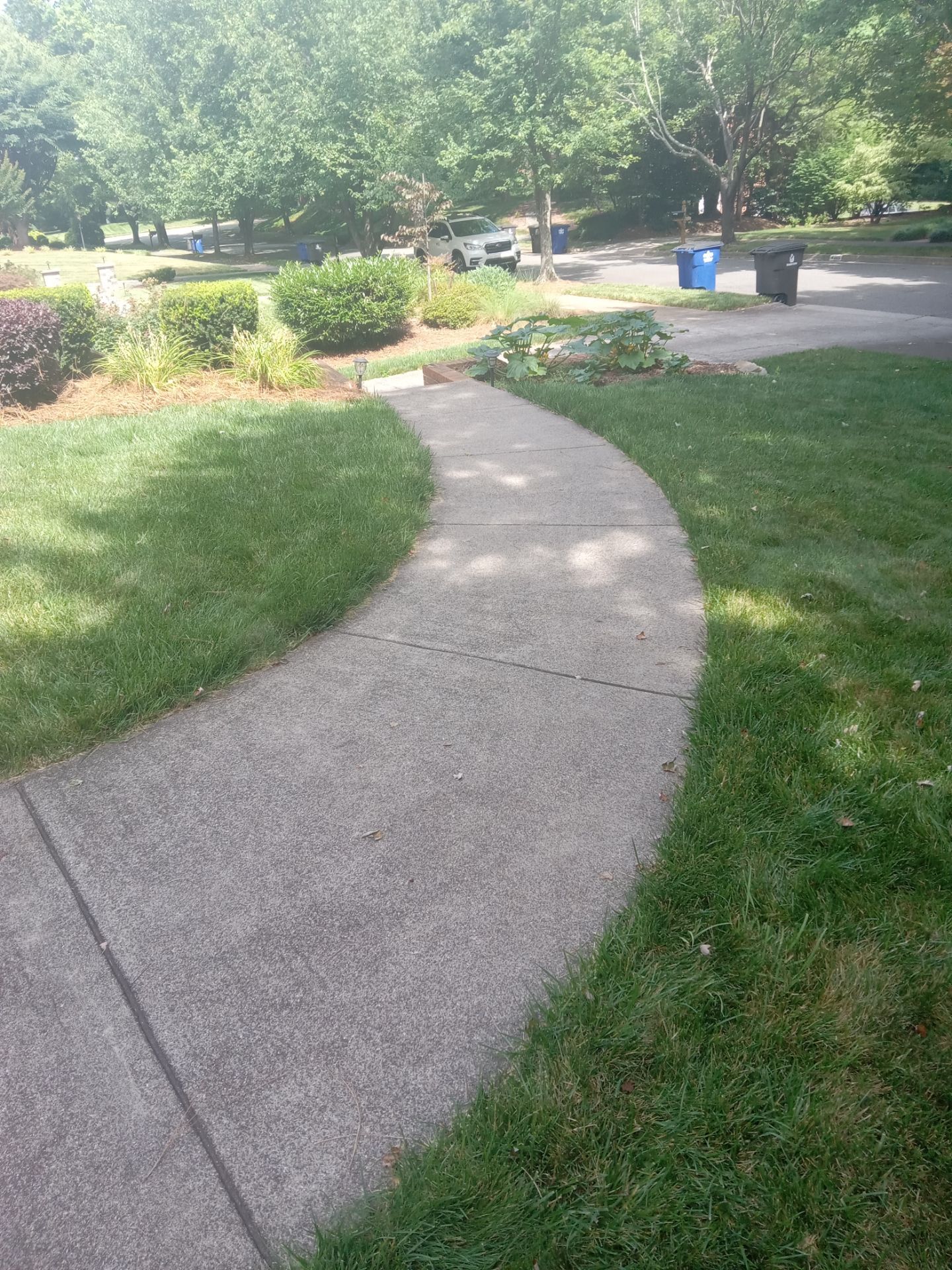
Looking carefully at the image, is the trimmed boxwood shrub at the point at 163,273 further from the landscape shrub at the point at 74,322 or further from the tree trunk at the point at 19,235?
the landscape shrub at the point at 74,322

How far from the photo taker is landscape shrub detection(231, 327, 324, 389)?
1045 centimetres

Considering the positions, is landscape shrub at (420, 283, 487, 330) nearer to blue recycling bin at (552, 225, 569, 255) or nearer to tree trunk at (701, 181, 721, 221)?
blue recycling bin at (552, 225, 569, 255)

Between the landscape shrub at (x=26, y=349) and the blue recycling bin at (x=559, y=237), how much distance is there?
29.1 metres

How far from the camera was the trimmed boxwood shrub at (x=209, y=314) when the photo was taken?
38.1ft

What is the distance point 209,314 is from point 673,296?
10.5 m

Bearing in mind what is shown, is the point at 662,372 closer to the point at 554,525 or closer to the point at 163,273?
the point at 554,525

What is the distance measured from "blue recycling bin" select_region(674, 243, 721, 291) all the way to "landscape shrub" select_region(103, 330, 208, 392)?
41.0 feet

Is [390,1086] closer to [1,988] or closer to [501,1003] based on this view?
[501,1003]

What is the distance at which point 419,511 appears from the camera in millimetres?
5934

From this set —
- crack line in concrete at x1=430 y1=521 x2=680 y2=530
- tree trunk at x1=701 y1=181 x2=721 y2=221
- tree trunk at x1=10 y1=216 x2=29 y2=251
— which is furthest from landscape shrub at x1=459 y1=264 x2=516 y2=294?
tree trunk at x1=10 y1=216 x2=29 y2=251

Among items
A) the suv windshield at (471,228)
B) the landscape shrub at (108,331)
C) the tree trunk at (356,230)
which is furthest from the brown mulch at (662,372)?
the tree trunk at (356,230)

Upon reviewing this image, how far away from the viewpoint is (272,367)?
10430mm

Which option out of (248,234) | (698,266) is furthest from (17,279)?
(248,234)

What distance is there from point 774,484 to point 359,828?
4.22m
